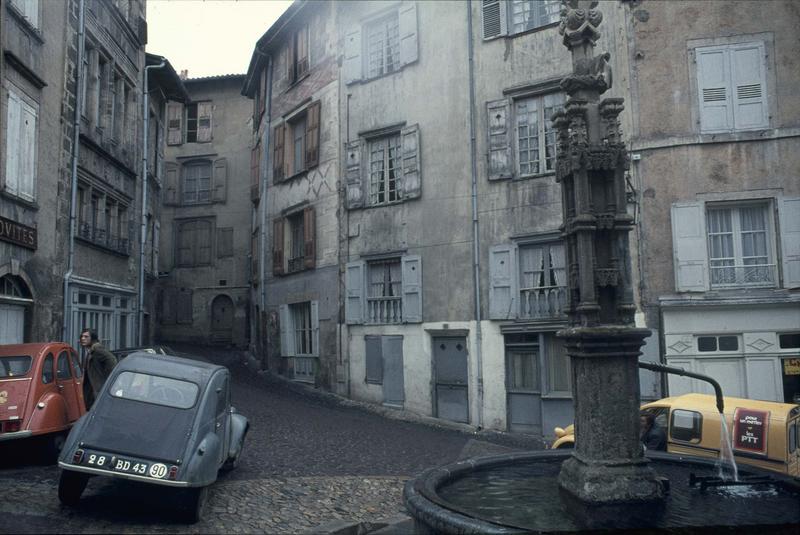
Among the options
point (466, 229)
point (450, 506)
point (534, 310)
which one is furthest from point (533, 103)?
point (450, 506)

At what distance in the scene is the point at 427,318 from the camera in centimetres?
1747

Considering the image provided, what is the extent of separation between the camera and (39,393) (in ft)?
30.8

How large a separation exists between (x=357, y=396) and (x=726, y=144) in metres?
10.6

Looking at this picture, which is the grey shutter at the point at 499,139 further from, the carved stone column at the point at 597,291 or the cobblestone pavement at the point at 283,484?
the carved stone column at the point at 597,291

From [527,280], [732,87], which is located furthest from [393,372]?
[732,87]

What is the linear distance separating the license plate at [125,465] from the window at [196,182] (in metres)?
26.8

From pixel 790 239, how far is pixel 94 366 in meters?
12.5

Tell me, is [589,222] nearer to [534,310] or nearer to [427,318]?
[534,310]

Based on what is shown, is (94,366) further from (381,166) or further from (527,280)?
(381,166)

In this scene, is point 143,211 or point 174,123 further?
point 174,123

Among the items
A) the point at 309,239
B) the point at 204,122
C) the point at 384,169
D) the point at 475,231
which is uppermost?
the point at 204,122

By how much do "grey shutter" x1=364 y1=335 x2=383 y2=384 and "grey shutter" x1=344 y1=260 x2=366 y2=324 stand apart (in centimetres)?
64

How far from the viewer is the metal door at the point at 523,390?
15625mm

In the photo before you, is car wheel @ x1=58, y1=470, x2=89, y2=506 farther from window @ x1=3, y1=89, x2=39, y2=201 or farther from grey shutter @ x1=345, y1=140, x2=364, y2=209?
grey shutter @ x1=345, y1=140, x2=364, y2=209
